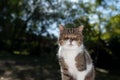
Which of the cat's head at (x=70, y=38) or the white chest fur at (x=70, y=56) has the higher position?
the cat's head at (x=70, y=38)

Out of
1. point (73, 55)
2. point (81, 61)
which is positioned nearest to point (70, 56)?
point (73, 55)

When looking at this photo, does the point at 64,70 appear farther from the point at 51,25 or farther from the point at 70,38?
the point at 51,25

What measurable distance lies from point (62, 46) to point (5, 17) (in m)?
9.23

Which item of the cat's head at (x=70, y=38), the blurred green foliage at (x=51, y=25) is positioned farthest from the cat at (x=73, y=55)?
the blurred green foliage at (x=51, y=25)

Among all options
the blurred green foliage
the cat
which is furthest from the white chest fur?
the blurred green foliage

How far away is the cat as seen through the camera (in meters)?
3.95

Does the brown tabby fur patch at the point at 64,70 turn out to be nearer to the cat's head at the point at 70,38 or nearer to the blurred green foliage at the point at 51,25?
the cat's head at the point at 70,38

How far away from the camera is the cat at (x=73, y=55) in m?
3.95

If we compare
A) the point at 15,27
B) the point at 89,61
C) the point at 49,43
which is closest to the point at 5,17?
the point at 15,27

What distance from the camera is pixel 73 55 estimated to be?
13.0 ft

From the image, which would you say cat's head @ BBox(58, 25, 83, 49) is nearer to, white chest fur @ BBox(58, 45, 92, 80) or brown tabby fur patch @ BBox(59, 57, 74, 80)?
white chest fur @ BBox(58, 45, 92, 80)

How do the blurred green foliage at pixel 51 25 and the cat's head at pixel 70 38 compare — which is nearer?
the cat's head at pixel 70 38

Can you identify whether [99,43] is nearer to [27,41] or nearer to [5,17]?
[27,41]

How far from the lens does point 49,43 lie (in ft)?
41.5
